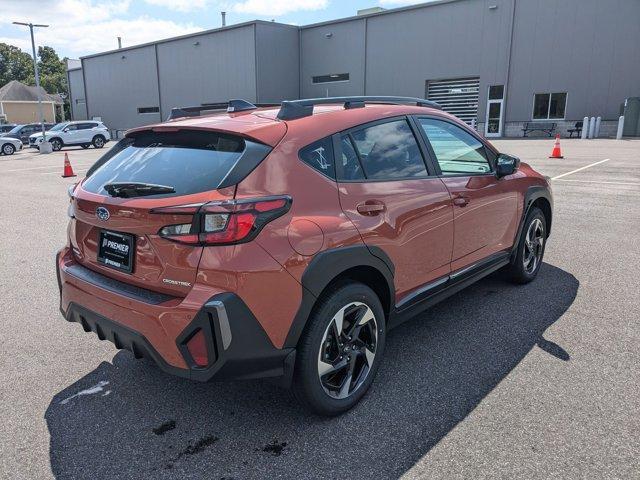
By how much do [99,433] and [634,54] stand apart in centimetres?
3130

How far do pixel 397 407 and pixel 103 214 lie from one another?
1951mm

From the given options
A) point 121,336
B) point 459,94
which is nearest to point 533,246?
point 121,336

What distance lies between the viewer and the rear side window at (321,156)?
106 inches

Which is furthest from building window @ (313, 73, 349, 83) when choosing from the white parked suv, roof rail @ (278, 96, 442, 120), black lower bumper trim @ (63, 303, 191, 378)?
black lower bumper trim @ (63, 303, 191, 378)

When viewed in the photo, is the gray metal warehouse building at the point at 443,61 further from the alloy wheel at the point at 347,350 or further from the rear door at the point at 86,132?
the alloy wheel at the point at 347,350

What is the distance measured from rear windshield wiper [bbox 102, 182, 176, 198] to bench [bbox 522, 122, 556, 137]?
100ft

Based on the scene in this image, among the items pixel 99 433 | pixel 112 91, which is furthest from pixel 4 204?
pixel 112 91

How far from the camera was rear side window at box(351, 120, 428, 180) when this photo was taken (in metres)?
3.04

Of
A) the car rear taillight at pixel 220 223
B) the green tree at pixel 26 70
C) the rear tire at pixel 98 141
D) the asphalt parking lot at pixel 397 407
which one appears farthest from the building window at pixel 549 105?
the green tree at pixel 26 70

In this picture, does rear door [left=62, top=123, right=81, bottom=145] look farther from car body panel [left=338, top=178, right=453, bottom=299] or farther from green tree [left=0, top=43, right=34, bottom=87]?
green tree [left=0, top=43, right=34, bottom=87]

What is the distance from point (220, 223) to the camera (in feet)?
7.68

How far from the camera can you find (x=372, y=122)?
10.4 ft

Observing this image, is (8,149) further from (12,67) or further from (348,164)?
(12,67)

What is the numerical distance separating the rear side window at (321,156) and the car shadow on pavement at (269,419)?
131cm
